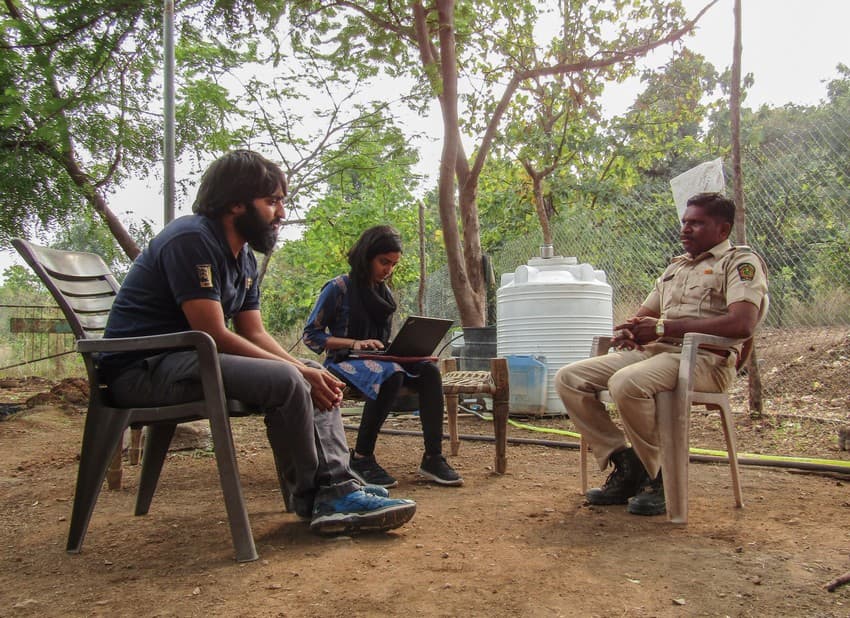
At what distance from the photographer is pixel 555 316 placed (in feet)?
19.2

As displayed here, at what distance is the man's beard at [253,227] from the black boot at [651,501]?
165 centimetres

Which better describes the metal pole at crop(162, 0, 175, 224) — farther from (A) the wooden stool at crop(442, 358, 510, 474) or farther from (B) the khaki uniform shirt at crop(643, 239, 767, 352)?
(B) the khaki uniform shirt at crop(643, 239, 767, 352)

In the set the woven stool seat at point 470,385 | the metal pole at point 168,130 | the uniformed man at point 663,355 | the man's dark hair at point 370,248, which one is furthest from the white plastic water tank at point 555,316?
the metal pole at point 168,130

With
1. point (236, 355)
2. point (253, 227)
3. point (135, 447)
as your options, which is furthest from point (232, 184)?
point (135, 447)

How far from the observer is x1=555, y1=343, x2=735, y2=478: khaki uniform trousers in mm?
2553

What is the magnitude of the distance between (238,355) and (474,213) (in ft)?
17.5

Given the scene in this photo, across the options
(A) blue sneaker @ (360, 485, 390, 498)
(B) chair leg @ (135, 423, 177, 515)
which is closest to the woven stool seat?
(A) blue sneaker @ (360, 485, 390, 498)

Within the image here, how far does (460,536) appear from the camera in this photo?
2279 millimetres

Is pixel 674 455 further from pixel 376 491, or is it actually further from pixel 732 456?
pixel 376 491

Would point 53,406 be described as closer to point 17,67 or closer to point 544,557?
point 17,67

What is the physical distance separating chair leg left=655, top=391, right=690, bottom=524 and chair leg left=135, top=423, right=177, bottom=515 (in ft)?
5.87

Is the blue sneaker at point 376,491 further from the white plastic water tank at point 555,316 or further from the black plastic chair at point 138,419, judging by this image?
the white plastic water tank at point 555,316

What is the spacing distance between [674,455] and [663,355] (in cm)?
40

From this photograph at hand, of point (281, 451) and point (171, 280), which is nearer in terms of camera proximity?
point (171, 280)
